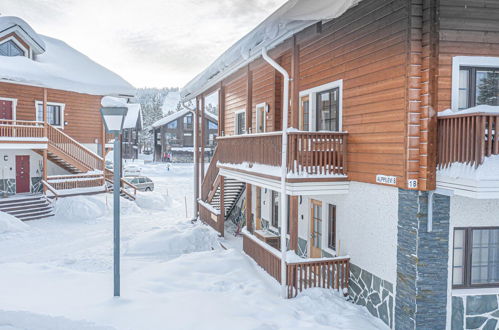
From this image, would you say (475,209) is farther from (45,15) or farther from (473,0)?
(45,15)

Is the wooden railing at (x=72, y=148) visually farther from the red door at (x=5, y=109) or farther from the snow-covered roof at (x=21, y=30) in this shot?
the snow-covered roof at (x=21, y=30)

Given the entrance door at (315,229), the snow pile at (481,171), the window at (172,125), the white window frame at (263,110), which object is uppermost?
the window at (172,125)

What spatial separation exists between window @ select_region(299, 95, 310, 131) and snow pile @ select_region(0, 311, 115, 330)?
7316 millimetres

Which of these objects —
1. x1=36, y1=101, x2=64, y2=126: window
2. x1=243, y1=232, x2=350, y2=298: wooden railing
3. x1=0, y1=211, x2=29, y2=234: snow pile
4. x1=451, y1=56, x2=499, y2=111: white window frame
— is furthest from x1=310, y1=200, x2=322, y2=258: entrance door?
x1=36, y1=101, x2=64, y2=126: window

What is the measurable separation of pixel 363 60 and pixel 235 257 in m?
6.36

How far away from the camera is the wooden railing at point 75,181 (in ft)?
70.3

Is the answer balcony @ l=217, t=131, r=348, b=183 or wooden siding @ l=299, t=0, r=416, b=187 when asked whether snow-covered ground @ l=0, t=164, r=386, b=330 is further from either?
wooden siding @ l=299, t=0, r=416, b=187

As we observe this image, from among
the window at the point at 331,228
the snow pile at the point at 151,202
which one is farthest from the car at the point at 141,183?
the window at the point at 331,228

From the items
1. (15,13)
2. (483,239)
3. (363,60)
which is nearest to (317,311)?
(483,239)

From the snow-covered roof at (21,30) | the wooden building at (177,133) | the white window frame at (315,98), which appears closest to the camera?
the white window frame at (315,98)

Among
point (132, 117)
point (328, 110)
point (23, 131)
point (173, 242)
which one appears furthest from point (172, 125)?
point (328, 110)

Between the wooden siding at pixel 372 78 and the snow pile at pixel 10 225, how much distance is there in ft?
46.2

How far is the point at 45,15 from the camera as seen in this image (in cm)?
1998

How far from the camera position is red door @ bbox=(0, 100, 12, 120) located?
20989mm
